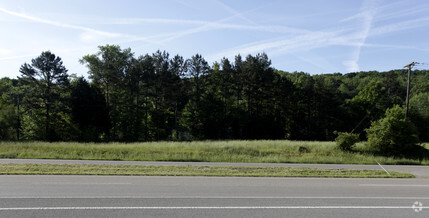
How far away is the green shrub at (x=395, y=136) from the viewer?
23.0 m

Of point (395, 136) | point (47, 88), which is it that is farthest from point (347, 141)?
point (47, 88)

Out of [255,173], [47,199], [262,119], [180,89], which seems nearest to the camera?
[47,199]

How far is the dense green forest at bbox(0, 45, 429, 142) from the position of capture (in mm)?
38594

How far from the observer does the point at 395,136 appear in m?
23.1

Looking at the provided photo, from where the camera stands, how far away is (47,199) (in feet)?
24.6

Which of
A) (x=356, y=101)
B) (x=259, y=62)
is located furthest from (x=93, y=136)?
(x=356, y=101)

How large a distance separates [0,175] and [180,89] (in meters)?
34.3

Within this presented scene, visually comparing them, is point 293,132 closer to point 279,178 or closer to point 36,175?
point 279,178

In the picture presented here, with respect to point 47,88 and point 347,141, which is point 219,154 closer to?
point 347,141

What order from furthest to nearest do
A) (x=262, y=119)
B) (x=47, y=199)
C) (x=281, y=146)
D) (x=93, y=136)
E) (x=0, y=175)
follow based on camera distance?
1. (x=262, y=119)
2. (x=93, y=136)
3. (x=281, y=146)
4. (x=0, y=175)
5. (x=47, y=199)

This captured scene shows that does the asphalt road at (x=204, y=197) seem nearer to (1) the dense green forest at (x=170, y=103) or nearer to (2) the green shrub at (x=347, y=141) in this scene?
(2) the green shrub at (x=347, y=141)

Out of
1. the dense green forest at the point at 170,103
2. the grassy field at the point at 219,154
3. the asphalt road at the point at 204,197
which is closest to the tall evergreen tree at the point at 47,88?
the dense green forest at the point at 170,103

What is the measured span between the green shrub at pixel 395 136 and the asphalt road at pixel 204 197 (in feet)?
45.6

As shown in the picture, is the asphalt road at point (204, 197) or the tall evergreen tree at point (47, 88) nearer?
the asphalt road at point (204, 197)
